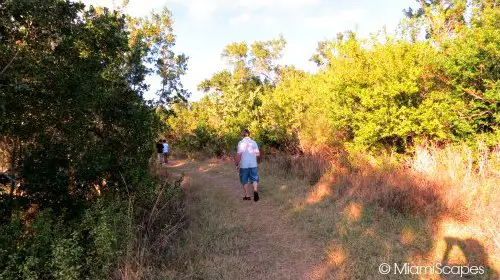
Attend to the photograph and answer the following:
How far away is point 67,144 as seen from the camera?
559cm

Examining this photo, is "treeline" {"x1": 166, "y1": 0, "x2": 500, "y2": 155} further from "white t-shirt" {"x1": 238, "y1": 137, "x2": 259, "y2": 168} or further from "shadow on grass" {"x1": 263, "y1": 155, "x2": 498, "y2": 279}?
"white t-shirt" {"x1": 238, "y1": 137, "x2": 259, "y2": 168}

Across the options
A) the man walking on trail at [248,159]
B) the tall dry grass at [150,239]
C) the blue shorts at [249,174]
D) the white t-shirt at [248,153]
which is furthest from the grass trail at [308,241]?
the white t-shirt at [248,153]

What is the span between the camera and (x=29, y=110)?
519cm

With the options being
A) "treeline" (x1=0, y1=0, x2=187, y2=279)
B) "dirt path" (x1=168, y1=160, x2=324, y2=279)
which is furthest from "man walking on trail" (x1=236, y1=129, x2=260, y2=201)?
"treeline" (x1=0, y1=0, x2=187, y2=279)

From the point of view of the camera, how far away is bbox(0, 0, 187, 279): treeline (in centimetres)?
443

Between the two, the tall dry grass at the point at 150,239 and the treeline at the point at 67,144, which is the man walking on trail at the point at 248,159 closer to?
the tall dry grass at the point at 150,239

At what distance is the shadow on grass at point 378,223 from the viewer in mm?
4895

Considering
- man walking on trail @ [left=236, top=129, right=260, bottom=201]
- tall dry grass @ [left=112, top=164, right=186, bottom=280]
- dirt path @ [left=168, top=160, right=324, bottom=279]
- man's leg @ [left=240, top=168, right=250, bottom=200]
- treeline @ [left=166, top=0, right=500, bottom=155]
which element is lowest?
dirt path @ [left=168, top=160, right=324, bottom=279]

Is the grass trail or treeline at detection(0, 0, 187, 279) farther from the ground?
treeline at detection(0, 0, 187, 279)

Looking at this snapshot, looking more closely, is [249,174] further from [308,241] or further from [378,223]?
[378,223]

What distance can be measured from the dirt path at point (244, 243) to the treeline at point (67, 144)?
93cm

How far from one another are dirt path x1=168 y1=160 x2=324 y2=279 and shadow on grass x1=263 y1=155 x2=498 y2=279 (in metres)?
0.29

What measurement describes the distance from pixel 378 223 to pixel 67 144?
18.4 ft

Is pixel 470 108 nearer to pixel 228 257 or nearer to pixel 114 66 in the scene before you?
pixel 228 257
